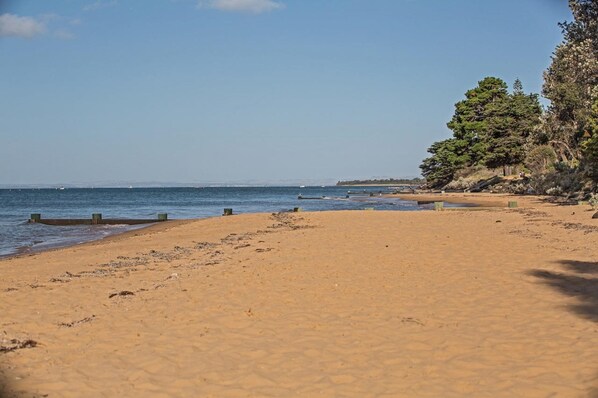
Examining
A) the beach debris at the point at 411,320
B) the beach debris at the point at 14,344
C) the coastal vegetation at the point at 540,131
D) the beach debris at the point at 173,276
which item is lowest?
the beach debris at the point at 14,344

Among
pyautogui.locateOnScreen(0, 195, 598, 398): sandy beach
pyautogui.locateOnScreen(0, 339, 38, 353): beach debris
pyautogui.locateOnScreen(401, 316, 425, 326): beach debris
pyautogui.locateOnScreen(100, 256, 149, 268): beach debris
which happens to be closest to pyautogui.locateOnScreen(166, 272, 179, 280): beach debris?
pyautogui.locateOnScreen(0, 195, 598, 398): sandy beach

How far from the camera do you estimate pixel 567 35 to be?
4031cm

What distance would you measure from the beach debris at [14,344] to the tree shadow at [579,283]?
7481 millimetres

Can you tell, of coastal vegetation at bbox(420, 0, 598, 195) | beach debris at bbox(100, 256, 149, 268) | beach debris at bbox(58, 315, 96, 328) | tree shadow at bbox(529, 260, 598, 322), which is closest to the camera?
beach debris at bbox(58, 315, 96, 328)

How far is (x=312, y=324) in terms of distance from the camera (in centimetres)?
822

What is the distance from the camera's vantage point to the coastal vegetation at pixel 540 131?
122 ft

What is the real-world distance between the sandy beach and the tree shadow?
0.11 ft

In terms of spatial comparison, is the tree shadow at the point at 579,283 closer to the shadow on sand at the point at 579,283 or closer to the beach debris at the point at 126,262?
the shadow on sand at the point at 579,283

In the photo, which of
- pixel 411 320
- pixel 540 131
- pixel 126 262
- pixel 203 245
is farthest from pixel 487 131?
pixel 411 320

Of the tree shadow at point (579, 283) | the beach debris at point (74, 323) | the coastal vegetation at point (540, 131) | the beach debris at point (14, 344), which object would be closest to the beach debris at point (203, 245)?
the beach debris at point (74, 323)

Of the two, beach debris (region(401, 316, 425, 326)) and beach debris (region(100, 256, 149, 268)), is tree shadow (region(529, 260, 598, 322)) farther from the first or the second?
beach debris (region(100, 256, 149, 268))

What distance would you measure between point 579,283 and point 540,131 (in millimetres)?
50220

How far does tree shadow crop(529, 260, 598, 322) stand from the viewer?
28.0ft

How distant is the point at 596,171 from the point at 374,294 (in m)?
31.4
